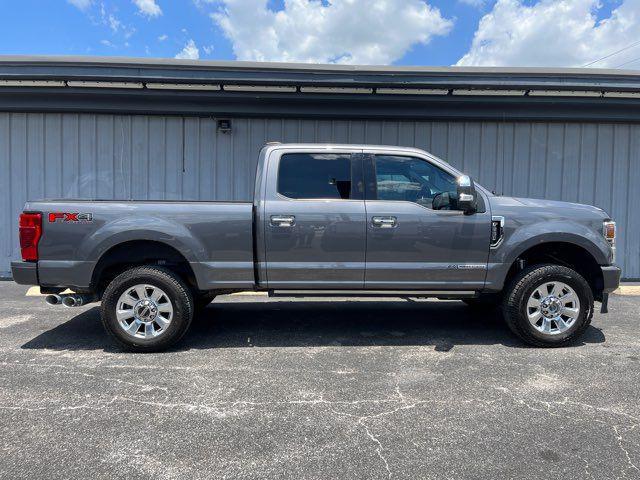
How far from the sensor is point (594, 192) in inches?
356

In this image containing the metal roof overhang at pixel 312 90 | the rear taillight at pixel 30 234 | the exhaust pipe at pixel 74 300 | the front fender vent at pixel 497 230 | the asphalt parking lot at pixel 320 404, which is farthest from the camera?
the metal roof overhang at pixel 312 90

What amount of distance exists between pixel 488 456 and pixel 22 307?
21.8ft

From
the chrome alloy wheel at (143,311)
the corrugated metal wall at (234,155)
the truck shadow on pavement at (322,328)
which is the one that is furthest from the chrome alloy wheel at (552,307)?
the corrugated metal wall at (234,155)

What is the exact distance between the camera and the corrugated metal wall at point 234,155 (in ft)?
28.6

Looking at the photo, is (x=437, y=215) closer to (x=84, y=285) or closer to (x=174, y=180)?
(x=84, y=285)

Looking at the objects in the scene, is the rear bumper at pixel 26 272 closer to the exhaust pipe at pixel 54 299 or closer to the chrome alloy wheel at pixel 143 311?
the exhaust pipe at pixel 54 299

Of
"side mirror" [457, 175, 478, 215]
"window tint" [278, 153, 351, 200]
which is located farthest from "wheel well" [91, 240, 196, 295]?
"side mirror" [457, 175, 478, 215]

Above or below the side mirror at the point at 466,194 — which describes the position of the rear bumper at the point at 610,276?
below

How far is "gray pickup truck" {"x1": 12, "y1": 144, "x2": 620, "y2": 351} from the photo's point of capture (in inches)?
184

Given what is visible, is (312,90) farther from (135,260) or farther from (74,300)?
(74,300)

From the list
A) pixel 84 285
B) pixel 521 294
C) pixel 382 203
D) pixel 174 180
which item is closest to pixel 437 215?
pixel 382 203

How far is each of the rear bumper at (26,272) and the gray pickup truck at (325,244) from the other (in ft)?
0.03

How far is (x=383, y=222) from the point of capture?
4.84 meters

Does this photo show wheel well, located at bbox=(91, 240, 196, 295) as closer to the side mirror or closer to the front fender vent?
the side mirror
